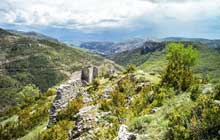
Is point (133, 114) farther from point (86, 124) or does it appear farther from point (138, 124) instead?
point (138, 124)

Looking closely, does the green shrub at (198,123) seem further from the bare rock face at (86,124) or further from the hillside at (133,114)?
the bare rock face at (86,124)

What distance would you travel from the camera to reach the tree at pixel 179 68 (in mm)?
30614

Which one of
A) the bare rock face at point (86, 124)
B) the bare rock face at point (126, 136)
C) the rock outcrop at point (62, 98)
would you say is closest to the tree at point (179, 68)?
the bare rock face at point (86, 124)

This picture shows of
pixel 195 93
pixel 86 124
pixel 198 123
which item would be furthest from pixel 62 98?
pixel 198 123

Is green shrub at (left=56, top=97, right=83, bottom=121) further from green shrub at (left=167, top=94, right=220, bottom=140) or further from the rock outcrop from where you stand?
green shrub at (left=167, top=94, right=220, bottom=140)

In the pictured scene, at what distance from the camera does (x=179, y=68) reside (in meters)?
34.6

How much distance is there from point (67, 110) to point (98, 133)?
1041 cm

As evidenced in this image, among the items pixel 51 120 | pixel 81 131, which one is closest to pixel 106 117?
pixel 81 131

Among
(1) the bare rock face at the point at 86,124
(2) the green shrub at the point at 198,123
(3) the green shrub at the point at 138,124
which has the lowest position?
(1) the bare rock face at the point at 86,124

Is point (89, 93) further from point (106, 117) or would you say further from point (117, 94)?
point (106, 117)

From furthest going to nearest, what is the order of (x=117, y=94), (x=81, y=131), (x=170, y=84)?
(x=117, y=94)
(x=170, y=84)
(x=81, y=131)

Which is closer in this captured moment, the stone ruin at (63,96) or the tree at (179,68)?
the tree at (179,68)

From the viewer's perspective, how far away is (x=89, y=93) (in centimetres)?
4162

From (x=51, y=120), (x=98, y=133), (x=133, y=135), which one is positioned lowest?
(x=51, y=120)
